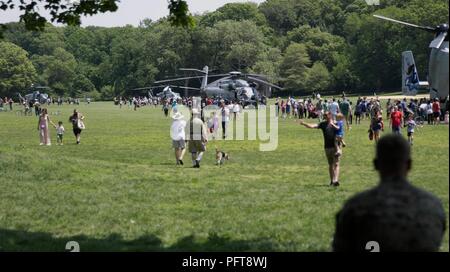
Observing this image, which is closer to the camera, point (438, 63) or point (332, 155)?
point (438, 63)

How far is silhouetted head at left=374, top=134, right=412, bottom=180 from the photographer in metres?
4.34

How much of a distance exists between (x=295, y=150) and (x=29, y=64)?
114147 millimetres

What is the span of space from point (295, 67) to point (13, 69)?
52646mm

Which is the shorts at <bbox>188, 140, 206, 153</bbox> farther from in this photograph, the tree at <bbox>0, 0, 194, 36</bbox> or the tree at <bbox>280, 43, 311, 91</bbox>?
the tree at <bbox>280, 43, 311, 91</bbox>

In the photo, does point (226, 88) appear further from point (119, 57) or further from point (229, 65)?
point (119, 57)

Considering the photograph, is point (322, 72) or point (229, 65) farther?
point (229, 65)

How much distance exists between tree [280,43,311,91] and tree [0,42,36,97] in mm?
48638

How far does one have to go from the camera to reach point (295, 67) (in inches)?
4294

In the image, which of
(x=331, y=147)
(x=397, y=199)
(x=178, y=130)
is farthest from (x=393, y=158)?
(x=178, y=130)

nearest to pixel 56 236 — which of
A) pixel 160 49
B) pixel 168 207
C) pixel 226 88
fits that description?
pixel 168 207

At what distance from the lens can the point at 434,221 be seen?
4328mm

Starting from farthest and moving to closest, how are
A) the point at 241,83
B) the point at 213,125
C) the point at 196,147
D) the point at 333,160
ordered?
1. the point at 241,83
2. the point at 213,125
3. the point at 196,147
4. the point at 333,160

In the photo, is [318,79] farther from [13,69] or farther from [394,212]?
[394,212]

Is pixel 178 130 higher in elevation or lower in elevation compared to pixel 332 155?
higher
